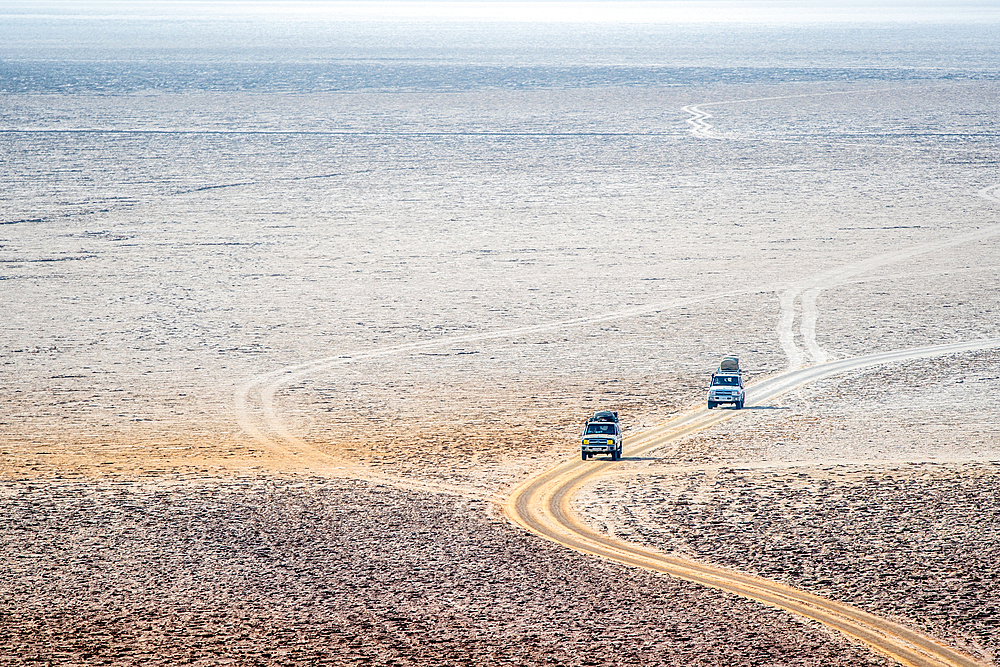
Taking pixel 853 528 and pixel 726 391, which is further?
pixel 726 391

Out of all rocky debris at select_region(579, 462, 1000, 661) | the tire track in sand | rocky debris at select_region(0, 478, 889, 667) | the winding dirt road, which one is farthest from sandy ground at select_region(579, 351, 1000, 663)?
the tire track in sand

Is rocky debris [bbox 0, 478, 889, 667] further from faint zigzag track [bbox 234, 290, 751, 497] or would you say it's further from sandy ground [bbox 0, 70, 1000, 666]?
faint zigzag track [bbox 234, 290, 751, 497]

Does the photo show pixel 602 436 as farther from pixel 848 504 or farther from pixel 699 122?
pixel 699 122

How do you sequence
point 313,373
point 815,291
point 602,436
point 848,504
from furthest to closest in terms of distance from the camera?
1. point 815,291
2. point 313,373
3. point 602,436
4. point 848,504

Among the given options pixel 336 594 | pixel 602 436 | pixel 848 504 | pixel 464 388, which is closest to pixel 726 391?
pixel 602 436

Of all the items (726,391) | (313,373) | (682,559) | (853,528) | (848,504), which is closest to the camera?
(682,559)

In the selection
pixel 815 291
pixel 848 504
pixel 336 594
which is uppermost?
pixel 848 504

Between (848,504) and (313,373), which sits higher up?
(848,504)
